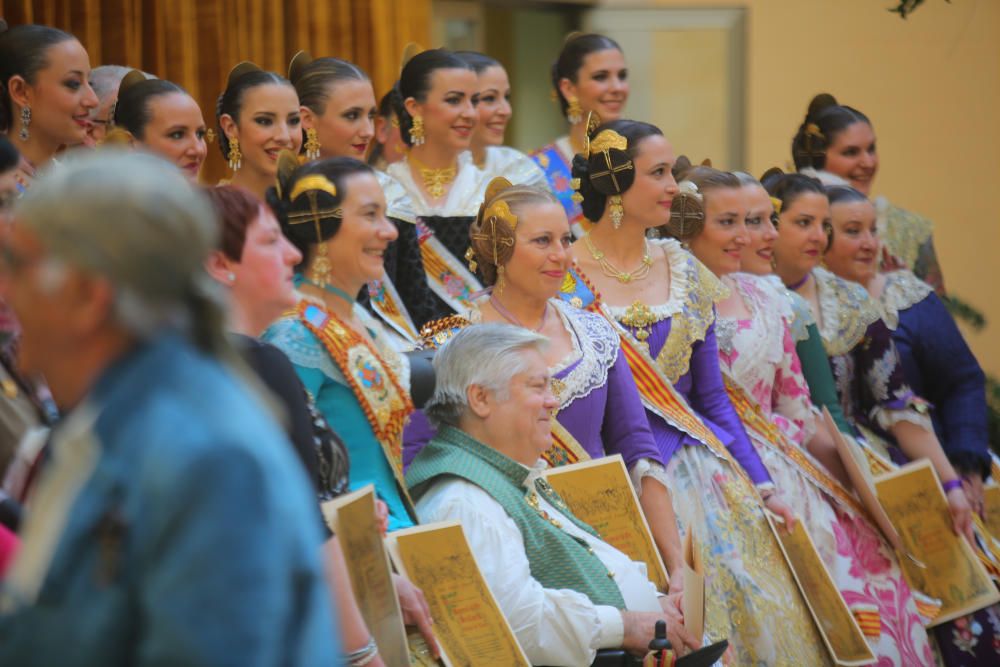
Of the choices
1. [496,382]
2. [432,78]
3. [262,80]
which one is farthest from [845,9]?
[496,382]

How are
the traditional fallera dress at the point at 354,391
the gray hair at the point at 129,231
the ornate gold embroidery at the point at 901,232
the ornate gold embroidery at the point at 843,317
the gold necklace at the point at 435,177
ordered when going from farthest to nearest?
the ornate gold embroidery at the point at 901,232
the ornate gold embroidery at the point at 843,317
the gold necklace at the point at 435,177
the traditional fallera dress at the point at 354,391
the gray hair at the point at 129,231

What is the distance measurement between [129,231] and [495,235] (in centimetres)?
246

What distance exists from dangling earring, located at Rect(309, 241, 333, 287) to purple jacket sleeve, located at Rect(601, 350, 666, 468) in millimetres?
971

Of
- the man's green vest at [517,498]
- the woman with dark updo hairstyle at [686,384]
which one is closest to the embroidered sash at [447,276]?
the woman with dark updo hairstyle at [686,384]

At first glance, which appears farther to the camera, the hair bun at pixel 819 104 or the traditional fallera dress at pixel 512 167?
the hair bun at pixel 819 104

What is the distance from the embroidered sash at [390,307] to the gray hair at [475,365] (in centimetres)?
64

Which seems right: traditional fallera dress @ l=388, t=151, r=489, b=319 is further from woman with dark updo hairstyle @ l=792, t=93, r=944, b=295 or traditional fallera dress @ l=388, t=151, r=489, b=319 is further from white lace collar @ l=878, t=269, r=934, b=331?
woman with dark updo hairstyle @ l=792, t=93, r=944, b=295

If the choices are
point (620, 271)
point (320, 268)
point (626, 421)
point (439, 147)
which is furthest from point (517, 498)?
point (439, 147)

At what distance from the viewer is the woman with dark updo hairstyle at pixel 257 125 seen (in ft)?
12.7

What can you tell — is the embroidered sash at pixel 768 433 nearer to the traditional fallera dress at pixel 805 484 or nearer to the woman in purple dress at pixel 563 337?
the traditional fallera dress at pixel 805 484

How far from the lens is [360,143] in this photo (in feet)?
14.0

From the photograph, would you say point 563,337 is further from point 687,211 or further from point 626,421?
point 687,211

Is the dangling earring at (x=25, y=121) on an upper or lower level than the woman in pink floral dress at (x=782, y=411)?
upper

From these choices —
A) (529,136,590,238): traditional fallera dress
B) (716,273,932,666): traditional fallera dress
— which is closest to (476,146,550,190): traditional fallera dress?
(529,136,590,238): traditional fallera dress
